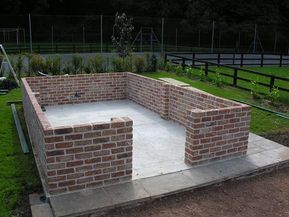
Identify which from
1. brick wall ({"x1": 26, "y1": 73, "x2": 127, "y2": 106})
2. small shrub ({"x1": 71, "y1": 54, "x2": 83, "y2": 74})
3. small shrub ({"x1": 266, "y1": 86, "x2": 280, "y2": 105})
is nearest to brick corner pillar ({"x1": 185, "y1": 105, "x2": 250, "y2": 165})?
small shrub ({"x1": 266, "y1": 86, "x2": 280, "y2": 105})

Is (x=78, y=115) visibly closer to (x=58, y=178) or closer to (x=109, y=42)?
(x=58, y=178)

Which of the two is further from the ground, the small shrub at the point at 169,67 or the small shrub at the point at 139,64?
the small shrub at the point at 139,64

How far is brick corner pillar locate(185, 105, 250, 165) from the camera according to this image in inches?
179

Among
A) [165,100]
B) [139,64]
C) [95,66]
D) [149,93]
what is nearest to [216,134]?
[165,100]

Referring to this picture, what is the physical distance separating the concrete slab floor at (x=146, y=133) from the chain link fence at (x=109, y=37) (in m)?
18.1

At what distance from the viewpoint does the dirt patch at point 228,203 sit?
366 centimetres

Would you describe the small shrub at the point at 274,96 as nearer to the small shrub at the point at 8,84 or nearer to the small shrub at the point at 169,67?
the small shrub at the point at 169,67

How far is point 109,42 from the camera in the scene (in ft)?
92.0

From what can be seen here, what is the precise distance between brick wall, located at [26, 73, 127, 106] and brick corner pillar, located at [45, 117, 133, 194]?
14.5ft

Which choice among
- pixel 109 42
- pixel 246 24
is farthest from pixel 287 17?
pixel 109 42

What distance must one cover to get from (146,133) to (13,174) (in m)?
2.36

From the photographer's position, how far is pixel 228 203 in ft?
12.7

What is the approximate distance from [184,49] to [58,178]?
25.8 meters

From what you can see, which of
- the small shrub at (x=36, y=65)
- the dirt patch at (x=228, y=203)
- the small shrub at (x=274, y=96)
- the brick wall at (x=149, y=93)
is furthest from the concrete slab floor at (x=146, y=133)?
the small shrub at (x=36, y=65)
